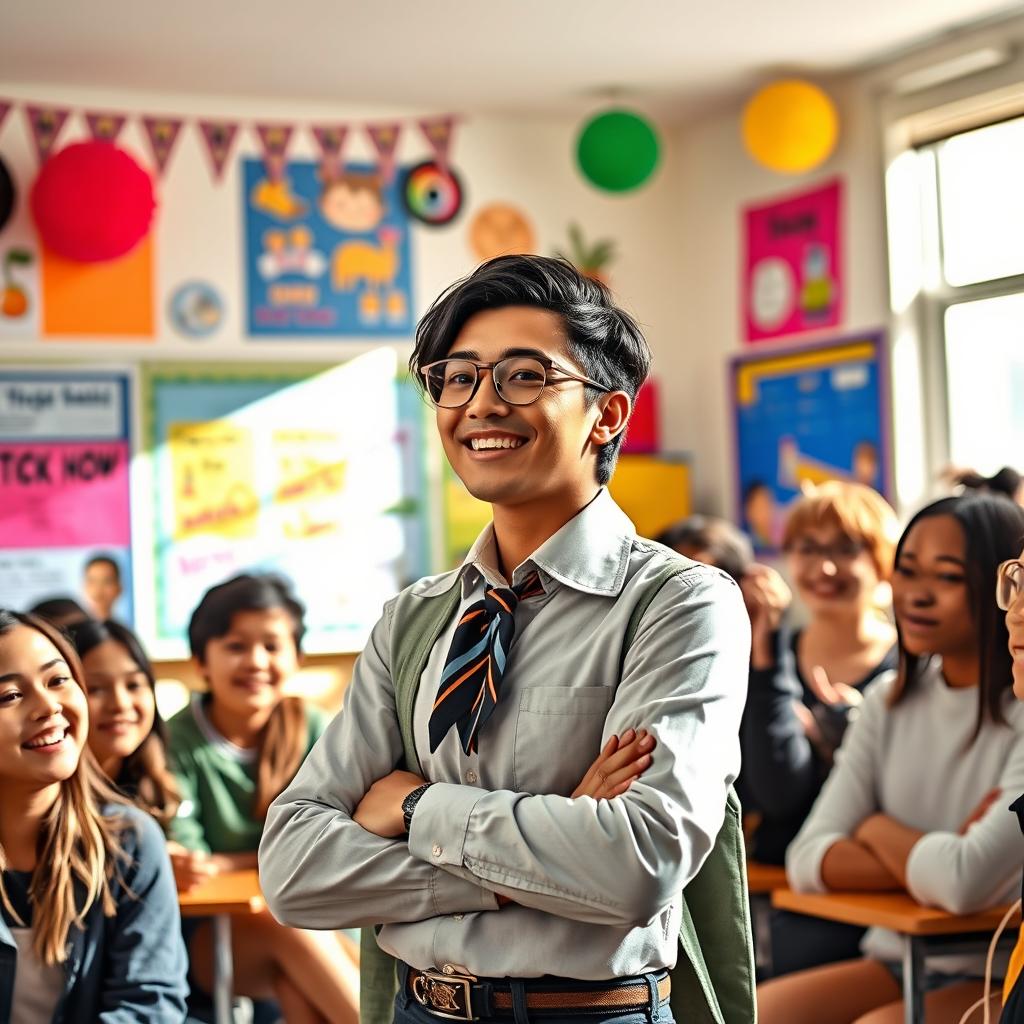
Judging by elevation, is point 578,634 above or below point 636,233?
below

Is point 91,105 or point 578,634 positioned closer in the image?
point 578,634

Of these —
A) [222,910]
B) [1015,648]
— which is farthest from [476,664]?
[222,910]

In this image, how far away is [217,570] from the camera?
16.6 feet

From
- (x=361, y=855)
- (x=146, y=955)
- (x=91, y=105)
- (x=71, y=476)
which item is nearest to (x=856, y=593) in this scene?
(x=146, y=955)

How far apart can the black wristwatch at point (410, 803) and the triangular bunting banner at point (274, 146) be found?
153 inches

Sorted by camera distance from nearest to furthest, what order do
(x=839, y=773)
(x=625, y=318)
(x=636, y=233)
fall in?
(x=625, y=318) < (x=839, y=773) < (x=636, y=233)

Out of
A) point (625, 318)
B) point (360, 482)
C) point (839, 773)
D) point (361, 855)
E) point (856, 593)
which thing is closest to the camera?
point (361, 855)

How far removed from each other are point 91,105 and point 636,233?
6.73 feet

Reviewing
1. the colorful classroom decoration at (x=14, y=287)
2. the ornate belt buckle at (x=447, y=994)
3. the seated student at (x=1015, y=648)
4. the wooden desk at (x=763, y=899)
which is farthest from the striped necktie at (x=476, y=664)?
the colorful classroom decoration at (x=14, y=287)

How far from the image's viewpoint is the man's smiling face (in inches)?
63.6

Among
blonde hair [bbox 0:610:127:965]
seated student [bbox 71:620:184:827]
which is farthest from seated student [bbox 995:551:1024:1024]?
seated student [bbox 71:620:184:827]

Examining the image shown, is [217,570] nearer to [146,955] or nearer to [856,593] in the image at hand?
[856,593]

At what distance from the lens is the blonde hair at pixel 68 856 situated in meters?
2.28

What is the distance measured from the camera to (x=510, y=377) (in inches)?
64.0
